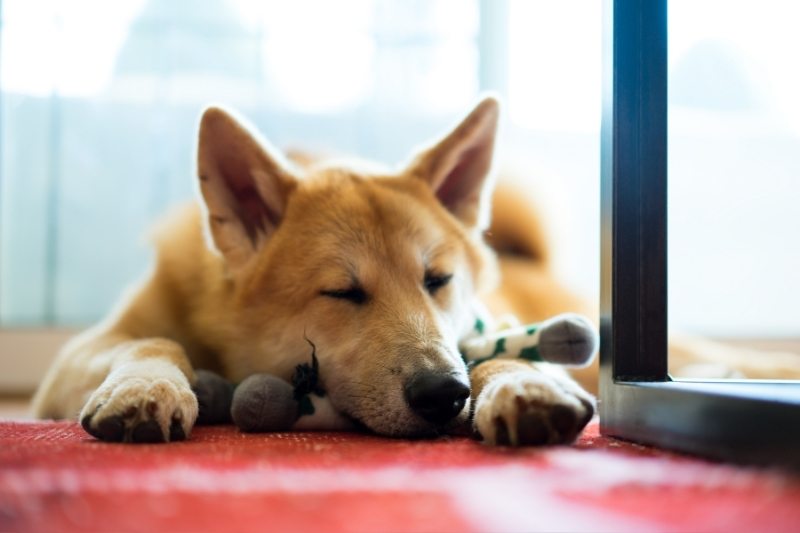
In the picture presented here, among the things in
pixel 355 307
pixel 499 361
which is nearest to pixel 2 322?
pixel 355 307

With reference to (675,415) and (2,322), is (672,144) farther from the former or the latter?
(2,322)

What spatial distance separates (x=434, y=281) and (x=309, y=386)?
1.22 ft

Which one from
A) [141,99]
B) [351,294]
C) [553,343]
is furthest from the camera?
[141,99]

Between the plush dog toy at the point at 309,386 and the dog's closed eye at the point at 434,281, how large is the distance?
165mm

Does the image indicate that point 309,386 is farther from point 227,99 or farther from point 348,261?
point 227,99

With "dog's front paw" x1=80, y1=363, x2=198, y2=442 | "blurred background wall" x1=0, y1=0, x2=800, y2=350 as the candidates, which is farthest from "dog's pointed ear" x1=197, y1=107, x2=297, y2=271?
"blurred background wall" x1=0, y1=0, x2=800, y2=350

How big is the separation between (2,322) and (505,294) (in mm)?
2018

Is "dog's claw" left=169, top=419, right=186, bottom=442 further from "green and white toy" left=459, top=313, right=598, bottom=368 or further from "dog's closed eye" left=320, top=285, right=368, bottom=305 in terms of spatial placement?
"green and white toy" left=459, top=313, right=598, bottom=368

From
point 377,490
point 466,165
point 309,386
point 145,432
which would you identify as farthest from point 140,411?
point 466,165

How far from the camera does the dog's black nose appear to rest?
1.20 meters

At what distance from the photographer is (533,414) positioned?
3.42 ft

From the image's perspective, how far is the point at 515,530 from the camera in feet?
2.07

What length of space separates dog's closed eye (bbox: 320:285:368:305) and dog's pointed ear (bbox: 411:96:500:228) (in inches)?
17.7

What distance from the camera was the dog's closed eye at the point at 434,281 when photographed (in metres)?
1.61
